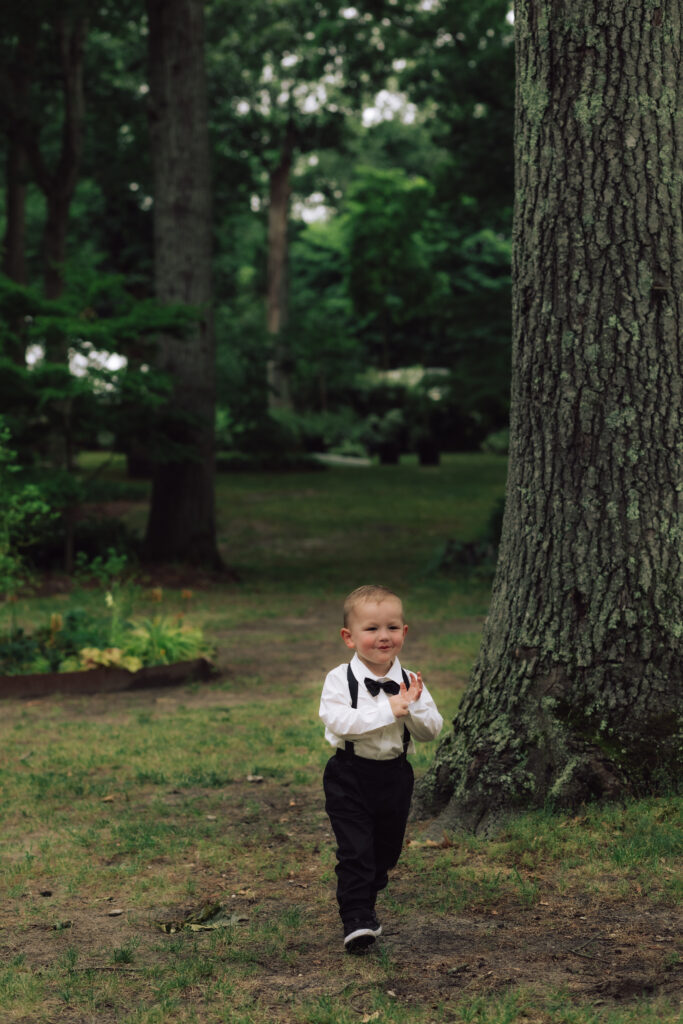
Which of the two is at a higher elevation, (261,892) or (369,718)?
(369,718)

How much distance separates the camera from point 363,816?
13.5ft

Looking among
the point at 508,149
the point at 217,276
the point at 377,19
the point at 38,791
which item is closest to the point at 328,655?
the point at 38,791

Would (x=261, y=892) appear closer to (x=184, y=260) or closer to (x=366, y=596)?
(x=366, y=596)

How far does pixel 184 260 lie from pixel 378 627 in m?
11.2

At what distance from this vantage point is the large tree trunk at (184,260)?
14.3m

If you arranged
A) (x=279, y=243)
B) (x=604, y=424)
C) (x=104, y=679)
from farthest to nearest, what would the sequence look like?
(x=279, y=243)
(x=104, y=679)
(x=604, y=424)

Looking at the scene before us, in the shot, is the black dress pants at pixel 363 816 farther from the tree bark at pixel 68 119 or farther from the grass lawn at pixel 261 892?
the tree bark at pixel 68 119

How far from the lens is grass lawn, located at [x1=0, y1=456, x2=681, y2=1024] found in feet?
11.9

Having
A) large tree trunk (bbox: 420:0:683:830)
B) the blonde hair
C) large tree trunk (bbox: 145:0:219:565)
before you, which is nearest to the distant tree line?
large tree trunk (bbox: 145:0:219:565)

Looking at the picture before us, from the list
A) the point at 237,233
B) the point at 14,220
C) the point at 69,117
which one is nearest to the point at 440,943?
the point at 69,117

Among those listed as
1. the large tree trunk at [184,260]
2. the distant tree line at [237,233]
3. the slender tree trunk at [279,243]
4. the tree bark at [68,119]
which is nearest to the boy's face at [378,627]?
the distant tree line at [237,233]

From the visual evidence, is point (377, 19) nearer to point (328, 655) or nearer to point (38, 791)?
point (328, 655)

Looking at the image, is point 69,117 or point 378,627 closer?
point 378,627

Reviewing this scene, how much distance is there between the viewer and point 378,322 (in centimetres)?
4741
